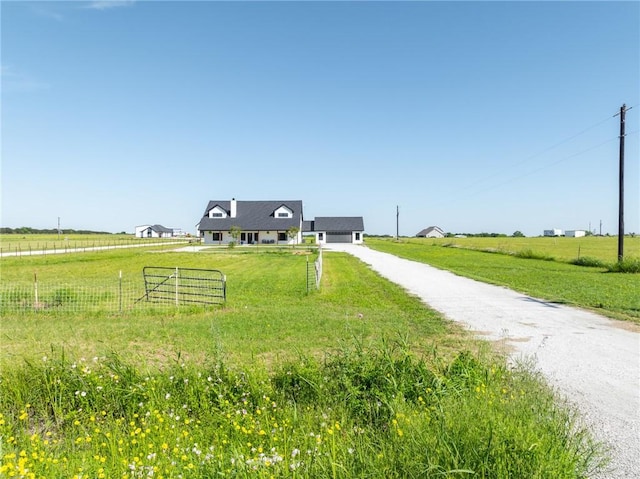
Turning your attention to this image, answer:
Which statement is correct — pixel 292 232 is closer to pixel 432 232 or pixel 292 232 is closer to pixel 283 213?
pixel 283 213

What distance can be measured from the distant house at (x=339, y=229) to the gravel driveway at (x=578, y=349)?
54.4m

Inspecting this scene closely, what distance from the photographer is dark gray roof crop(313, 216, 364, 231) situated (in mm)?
69125

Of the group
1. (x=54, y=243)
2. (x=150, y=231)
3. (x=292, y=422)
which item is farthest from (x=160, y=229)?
(x=292, y=422)

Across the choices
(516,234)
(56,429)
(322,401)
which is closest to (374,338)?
(322,401)

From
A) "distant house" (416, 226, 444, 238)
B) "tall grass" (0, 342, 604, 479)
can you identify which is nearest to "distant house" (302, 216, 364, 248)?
"tall grass" (0, 342, 604, 479)

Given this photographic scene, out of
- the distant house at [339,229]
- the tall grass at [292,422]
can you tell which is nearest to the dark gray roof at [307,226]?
the distant house at [339,229]

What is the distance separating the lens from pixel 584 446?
3.56m

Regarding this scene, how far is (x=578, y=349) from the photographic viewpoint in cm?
710

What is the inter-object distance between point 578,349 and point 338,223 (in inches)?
2511

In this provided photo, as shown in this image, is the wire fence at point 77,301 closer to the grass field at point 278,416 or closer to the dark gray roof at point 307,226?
the grass field at point 278,416

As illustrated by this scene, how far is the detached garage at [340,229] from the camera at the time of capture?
6881 cm

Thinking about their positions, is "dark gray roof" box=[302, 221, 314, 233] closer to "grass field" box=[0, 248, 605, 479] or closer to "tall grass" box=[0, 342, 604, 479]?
"grass field" box=[0, 248, 605, 479]

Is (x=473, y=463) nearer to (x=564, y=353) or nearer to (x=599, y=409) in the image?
(x=599, y=409)

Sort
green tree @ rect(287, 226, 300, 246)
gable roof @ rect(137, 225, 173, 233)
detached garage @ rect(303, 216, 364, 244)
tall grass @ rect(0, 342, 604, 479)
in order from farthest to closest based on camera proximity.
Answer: gable roof @ rect(137, 225, 173, 233) < detached garage @ rect(303, 216, 364, 244) < green tree @ rect(287, 226, 300, 246) < tall grass @ rect(0, 342, 604, 479)
